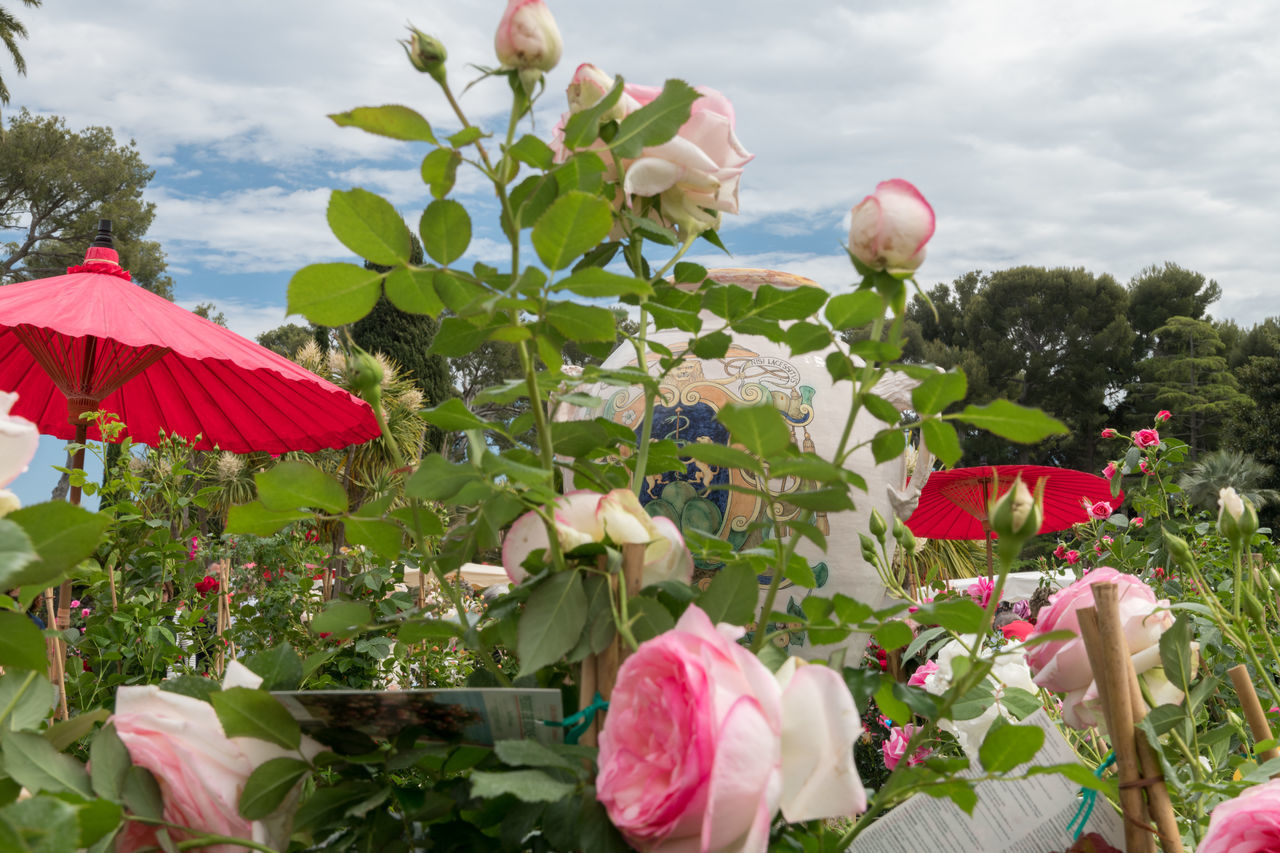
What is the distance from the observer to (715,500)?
68.1 inches

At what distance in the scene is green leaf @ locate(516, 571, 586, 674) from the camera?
42 cm

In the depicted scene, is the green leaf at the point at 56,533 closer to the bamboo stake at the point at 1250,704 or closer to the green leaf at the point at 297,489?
the green leaf at the point at 297,489

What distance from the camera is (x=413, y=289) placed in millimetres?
496

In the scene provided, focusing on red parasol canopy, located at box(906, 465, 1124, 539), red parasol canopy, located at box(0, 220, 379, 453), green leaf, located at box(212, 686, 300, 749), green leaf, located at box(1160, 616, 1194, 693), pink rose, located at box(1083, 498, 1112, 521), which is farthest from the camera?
red parasol canopy, located at box(906, 465, 1124, 539)

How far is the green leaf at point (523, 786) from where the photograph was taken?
13.6 inches

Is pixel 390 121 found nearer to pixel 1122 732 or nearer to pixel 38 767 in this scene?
pixel 38 767

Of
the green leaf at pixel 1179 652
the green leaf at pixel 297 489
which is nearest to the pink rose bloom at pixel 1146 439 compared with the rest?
the green leaf at pixel 1179 652

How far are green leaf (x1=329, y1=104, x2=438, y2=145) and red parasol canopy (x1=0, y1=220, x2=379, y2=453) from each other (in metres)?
2.93

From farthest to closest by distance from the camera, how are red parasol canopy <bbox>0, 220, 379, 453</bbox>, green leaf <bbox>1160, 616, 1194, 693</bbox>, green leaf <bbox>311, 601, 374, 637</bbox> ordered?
red parasol canopy <bbox>0, 220, 379, 453</bbox>
green leaf <bbox>1160, 616, 1194, 693</bbox>
green leaf <bbox>311, 601, 374, 637</bbox>

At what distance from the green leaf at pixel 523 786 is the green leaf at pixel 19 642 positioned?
19cm

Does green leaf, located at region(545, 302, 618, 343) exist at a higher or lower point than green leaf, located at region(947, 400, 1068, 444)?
higher

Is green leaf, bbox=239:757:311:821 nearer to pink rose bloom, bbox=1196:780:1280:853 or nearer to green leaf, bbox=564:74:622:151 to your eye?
green leaf, bbox=564:74:622:151

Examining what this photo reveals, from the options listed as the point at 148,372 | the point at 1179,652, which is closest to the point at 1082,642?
the point at 1179,652

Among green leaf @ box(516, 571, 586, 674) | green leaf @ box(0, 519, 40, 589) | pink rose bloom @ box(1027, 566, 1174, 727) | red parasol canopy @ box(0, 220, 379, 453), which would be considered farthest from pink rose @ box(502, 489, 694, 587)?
red parasol canopy @ box(0, 220, 379, 453)
